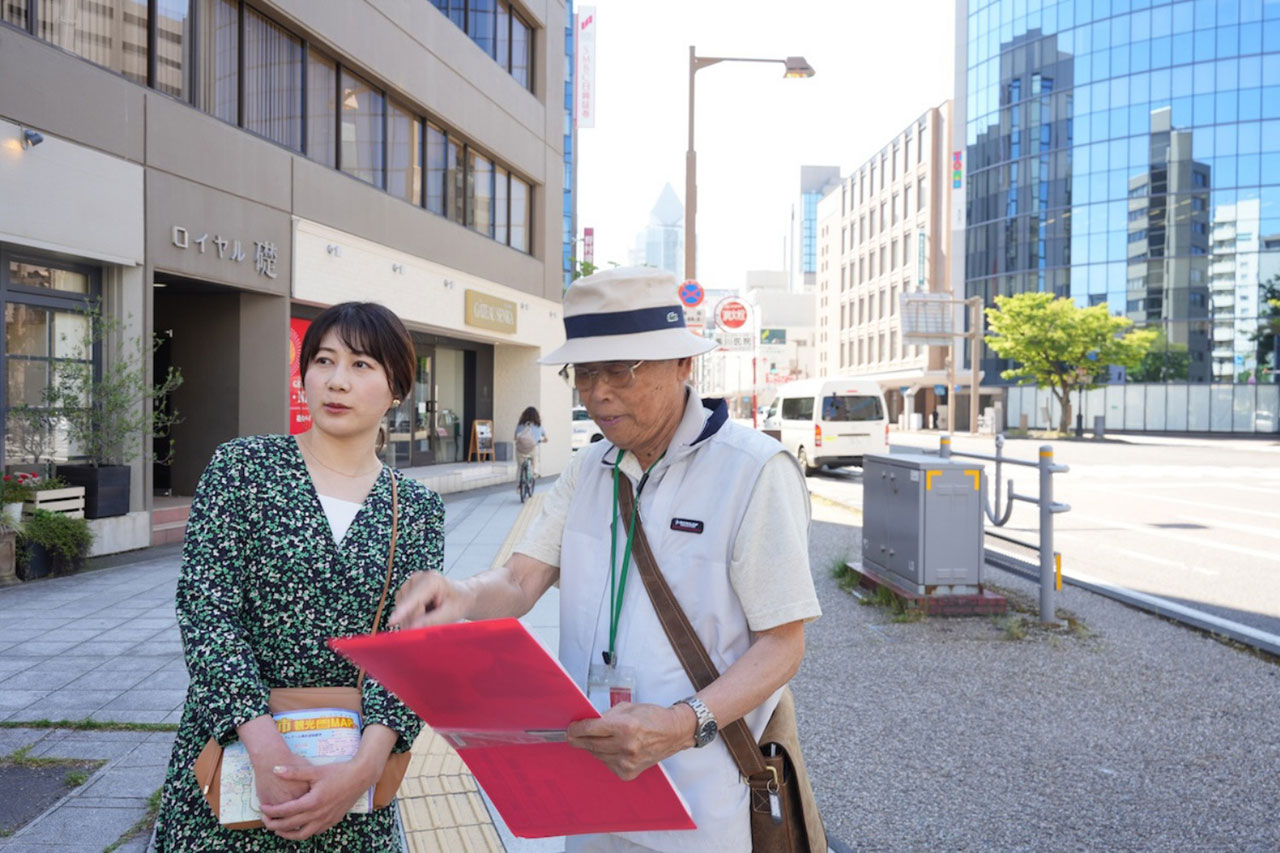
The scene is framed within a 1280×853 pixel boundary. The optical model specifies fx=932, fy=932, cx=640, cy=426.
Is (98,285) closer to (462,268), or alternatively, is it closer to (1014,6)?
(462,268)

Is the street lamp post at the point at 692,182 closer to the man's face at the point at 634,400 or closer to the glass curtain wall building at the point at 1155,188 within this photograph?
the man's face at the point at 634,400

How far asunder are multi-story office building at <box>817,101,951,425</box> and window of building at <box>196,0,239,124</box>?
183 ft

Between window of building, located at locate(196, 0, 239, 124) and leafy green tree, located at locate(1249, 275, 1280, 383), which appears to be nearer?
window of building, located at locate(196, 0, 239, 124)

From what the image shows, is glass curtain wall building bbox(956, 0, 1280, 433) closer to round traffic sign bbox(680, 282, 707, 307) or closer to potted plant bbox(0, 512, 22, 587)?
round traffic sign bbox(680, 282, 707, 307)

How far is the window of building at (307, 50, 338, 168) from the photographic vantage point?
45.8 feet

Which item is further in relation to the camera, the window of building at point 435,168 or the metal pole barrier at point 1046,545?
the window of building at point 435,168

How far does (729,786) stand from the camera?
5.81ft

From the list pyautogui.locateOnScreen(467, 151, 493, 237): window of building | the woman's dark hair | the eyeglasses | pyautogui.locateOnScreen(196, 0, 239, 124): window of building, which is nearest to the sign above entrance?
pyautogui.locateOnScreen(467, 151, 493, 237): window of building

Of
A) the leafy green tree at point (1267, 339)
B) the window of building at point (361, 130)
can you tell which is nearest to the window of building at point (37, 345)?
the window of building at point (361, 130)

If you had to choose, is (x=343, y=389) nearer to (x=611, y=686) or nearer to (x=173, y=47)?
(x=611, y=686)

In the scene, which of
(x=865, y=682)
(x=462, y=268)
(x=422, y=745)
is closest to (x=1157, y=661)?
(x=865, y=682)

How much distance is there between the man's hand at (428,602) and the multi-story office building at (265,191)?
10.9 ft

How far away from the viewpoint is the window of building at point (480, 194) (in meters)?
19.7

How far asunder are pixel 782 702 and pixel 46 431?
32.4 ft
